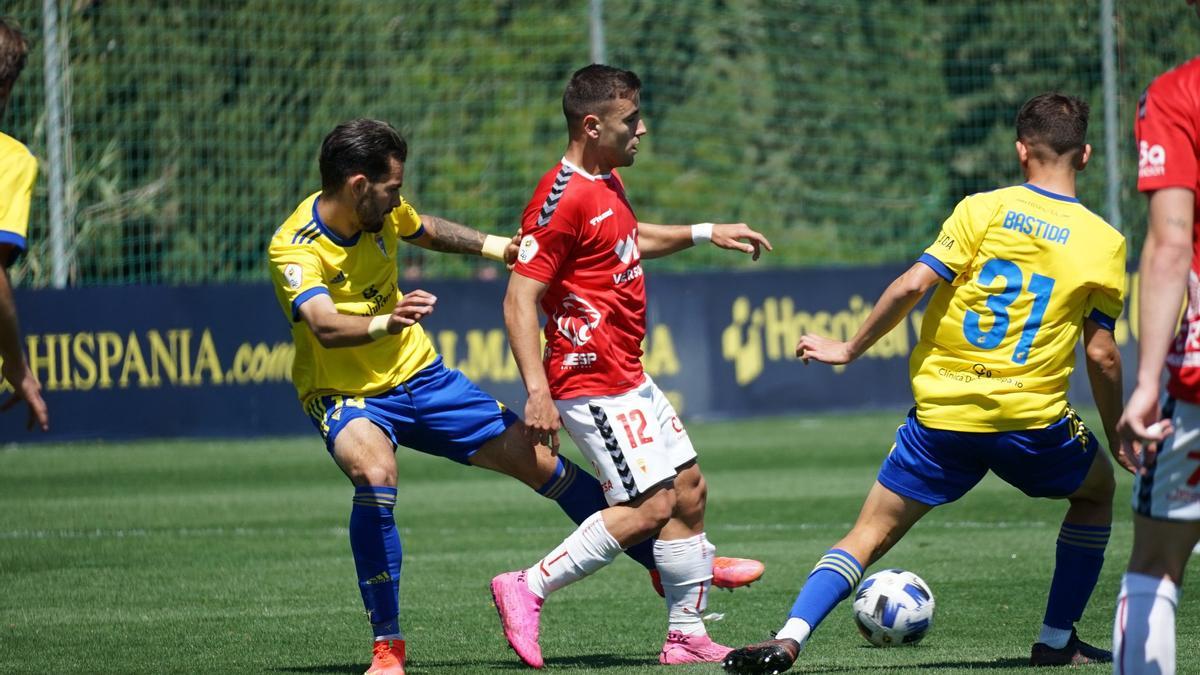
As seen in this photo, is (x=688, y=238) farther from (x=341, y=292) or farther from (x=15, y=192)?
(x=15, y=192)

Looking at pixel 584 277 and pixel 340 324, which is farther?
pixel 584 277

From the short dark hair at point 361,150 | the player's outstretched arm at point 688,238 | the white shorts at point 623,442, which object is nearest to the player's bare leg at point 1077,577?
the white shorts at point 623,442

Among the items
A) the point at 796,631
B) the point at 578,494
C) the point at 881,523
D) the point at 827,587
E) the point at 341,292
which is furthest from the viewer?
the point at 578,494

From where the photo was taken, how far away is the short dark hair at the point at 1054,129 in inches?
210

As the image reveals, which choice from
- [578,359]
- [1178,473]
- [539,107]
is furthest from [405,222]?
[539,107]

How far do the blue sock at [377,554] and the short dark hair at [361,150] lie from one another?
1104 mm

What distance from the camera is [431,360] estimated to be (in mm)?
6238

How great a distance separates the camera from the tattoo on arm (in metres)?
6.50

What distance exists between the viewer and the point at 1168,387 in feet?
12.6

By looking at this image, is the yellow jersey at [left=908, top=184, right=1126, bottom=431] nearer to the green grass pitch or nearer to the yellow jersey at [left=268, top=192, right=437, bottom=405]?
the green grass pitch

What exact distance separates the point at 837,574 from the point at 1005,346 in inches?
35.9

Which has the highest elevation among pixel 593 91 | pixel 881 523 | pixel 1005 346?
pixel 593 91

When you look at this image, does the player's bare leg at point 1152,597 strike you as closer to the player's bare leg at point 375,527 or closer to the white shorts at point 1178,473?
the white shorts at point 1178,473

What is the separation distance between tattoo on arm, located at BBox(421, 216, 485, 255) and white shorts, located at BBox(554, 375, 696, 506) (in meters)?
1.00
